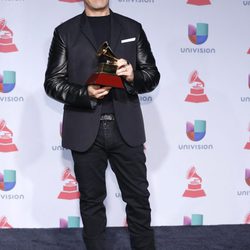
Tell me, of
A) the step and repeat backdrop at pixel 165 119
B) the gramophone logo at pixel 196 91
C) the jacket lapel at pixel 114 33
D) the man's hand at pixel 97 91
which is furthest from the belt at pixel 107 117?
the gramophone logo at pixel 196 91

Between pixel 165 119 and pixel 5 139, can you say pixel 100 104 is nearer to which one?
pixel 165 119

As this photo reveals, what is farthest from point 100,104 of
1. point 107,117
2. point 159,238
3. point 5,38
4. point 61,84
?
point 159,238

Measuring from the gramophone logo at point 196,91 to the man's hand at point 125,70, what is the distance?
79 cm

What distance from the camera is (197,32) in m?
2.23

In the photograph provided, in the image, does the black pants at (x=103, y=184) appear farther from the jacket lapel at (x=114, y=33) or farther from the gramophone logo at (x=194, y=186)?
the gramophone logo at (x=194, y=186)

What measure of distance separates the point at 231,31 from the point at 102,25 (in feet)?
3.08

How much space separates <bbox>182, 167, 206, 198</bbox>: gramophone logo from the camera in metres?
2.36

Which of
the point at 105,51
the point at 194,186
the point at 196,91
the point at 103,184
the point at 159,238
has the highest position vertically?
the point at 105,51

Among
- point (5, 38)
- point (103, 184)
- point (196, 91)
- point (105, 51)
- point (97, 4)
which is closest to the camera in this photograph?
point (105, 51)

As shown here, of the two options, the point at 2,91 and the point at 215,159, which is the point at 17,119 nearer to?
the point at 2,91

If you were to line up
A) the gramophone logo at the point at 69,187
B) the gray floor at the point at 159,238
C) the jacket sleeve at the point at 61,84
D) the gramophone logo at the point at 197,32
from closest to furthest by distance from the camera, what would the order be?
the jacket sleeve at the point at 61,84
the gray floor at the point at 159,238
the gramophone logo at the point at 197,32
the gramophone logo at the point at 69,187

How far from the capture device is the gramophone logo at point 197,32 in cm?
222

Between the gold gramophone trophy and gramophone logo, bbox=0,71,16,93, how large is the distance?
884mm

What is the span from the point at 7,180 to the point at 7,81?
565mm
